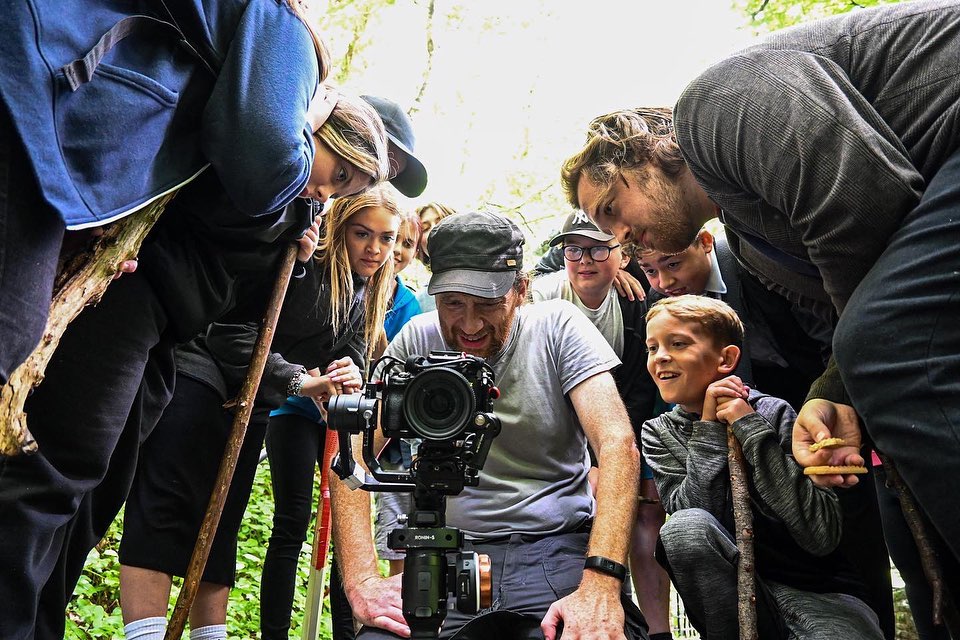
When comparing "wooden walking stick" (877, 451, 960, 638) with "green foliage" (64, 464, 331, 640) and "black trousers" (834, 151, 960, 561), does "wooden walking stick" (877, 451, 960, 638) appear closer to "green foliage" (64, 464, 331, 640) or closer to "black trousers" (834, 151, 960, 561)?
"black trousers" (834, 151, 960, 561)

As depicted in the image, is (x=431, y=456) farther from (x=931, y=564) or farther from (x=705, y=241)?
(x=705, y=241)

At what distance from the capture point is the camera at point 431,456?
6.95 feet

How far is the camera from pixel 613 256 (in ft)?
13.0

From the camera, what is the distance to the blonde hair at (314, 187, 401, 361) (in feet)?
11.7

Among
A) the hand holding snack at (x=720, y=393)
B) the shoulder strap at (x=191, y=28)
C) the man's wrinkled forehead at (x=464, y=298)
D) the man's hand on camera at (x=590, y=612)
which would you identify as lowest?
the man's hand on camera at (x=590, y=612)

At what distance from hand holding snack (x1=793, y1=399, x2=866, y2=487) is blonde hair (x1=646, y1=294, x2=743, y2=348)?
74 cm

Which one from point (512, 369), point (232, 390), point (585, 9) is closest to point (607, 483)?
point (512, 369)

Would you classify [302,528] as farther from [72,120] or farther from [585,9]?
[585,9]

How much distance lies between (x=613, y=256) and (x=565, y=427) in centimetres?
123

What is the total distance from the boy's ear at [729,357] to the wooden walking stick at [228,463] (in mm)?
1520

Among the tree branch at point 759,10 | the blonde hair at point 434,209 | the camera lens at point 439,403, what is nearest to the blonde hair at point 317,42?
the camera lens at point 439,403

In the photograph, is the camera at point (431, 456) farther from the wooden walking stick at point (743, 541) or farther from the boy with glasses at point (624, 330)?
the boy with glasses at point (624, 330)

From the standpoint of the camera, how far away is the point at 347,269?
365cm

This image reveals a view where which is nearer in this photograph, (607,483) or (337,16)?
(607,483)
